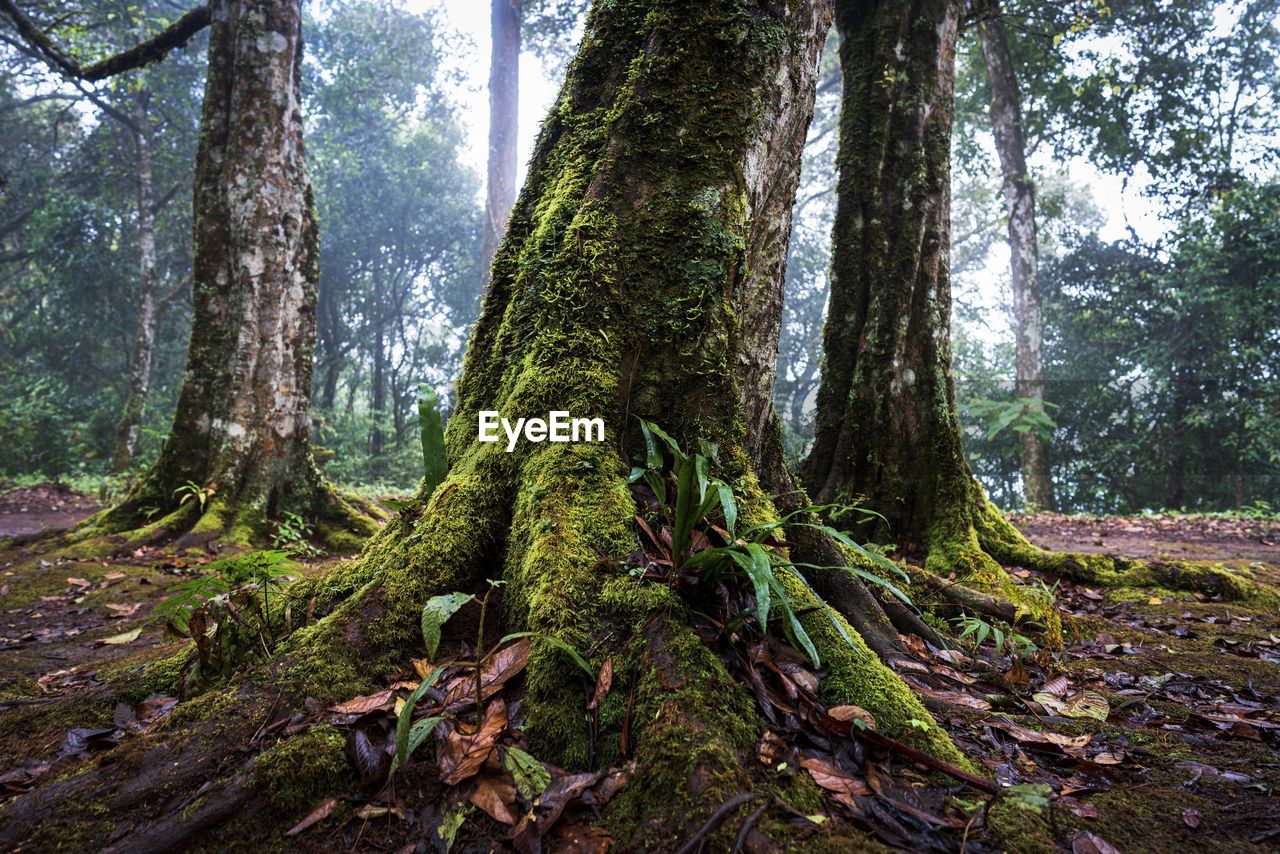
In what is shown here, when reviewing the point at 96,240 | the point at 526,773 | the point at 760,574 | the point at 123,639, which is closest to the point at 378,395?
Answer: the point at 96,240

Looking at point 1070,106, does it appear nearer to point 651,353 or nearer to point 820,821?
point 651,353

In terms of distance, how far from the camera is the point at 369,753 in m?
1.70

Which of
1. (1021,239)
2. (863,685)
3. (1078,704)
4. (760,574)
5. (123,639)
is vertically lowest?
(123,639)

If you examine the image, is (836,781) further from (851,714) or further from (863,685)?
(863,685)

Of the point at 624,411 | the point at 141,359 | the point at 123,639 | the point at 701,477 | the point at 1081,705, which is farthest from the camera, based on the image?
the point at 141,359

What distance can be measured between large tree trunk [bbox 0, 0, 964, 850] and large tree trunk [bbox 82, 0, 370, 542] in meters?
3.85

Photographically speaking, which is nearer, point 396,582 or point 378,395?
point 396,582

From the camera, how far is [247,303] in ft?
19.7

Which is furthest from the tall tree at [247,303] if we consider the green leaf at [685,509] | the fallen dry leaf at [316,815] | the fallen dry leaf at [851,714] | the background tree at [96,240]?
the background tree at [96,240]

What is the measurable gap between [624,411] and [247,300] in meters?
5.11

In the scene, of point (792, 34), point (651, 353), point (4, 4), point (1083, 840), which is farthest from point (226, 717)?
point (4, 4)

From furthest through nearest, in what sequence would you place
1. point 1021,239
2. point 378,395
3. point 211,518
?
point 378,395 → point 1021,239 → point 211,518

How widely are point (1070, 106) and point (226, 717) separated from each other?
654 inches

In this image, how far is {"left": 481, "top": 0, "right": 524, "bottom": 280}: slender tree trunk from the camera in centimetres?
1614
